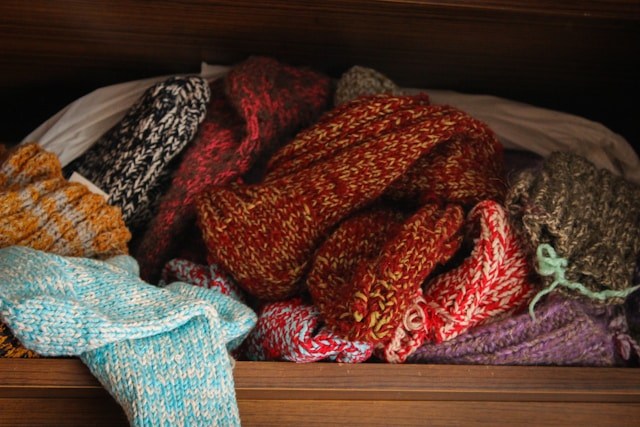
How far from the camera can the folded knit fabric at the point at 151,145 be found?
766 millimetres

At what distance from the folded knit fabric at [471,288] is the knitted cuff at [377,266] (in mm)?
17

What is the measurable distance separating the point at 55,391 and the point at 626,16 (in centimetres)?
67

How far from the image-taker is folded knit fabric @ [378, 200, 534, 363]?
64cm

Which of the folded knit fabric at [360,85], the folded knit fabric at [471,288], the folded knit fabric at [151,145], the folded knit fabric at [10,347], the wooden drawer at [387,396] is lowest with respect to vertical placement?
the wooden drawer at [387,396]

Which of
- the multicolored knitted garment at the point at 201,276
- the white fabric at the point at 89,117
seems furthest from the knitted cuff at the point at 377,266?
the white fabric at the point at 89,117

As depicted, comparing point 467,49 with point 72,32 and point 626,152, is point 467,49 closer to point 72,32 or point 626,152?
point 626,152

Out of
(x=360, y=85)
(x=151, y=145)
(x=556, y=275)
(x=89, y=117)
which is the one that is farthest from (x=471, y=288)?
(x=89, y=117)

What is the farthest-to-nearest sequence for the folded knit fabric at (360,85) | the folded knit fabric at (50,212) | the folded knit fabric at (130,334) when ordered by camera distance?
1. the folded knit fabric at (360,85)
2. the folded knit fabric at (50,212)
3. the folded knit fabric at (130,334)

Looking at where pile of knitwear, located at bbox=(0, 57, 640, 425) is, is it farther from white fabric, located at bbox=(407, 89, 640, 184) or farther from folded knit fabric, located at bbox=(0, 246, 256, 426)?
white fabric, located at bbox=(407, 89, 640, 184)

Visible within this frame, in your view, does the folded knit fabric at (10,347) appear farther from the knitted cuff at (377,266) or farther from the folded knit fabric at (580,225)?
the folded knit fabric at (580,225)

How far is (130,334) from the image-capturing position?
0.59 meters

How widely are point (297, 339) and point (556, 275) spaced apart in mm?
260

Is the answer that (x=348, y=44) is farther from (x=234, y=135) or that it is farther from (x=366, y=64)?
(x=234, y=135)

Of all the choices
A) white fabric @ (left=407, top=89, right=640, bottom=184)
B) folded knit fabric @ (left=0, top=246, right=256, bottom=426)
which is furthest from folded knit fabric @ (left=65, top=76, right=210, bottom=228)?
white fabric @ (left=407, top=89, right=640, bottom=184)
